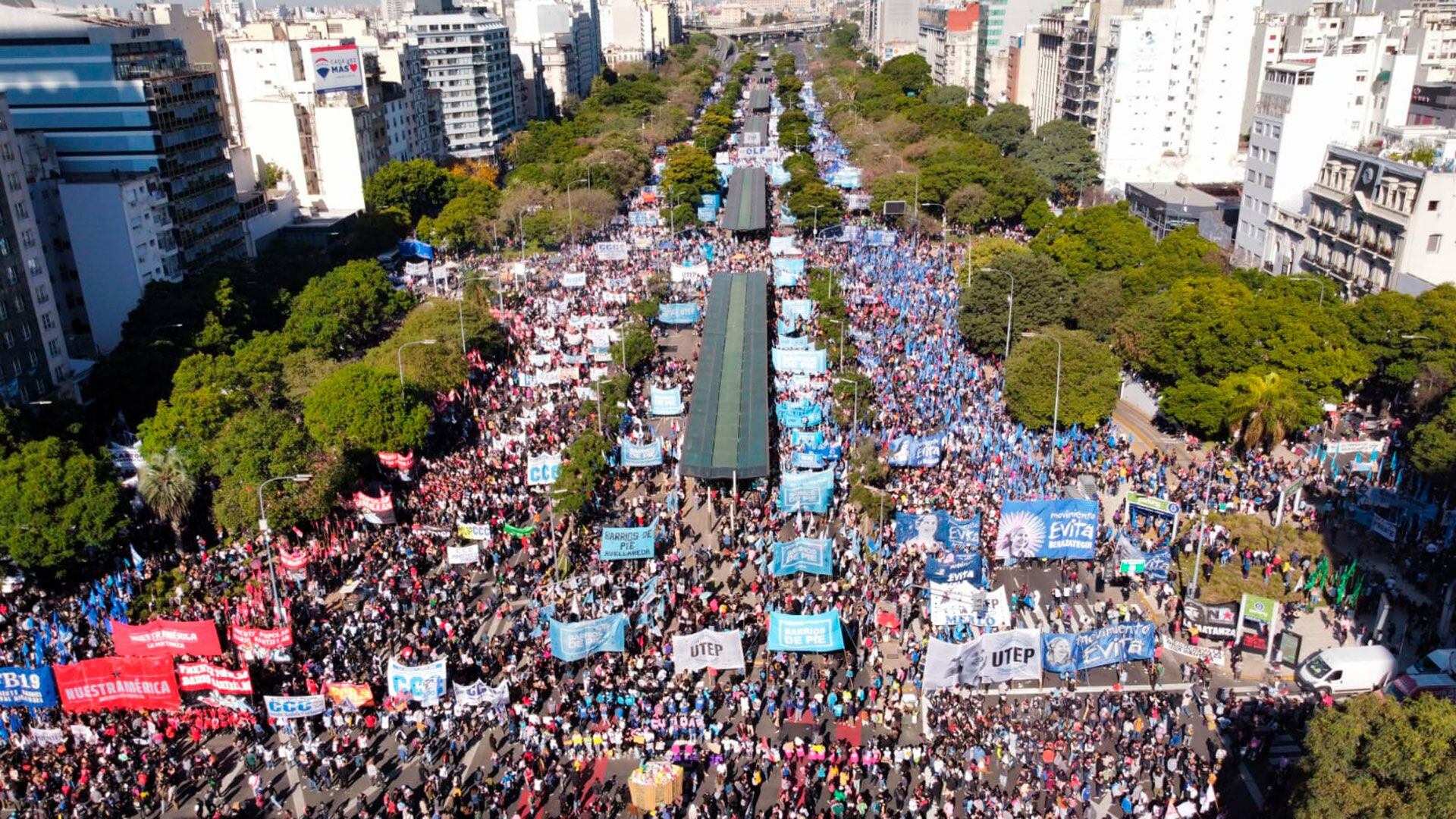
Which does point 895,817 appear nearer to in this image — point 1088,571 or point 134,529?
point 1088,571

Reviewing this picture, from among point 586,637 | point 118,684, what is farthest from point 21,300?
point 586,637

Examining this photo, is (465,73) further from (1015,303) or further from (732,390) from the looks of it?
(1015,303)

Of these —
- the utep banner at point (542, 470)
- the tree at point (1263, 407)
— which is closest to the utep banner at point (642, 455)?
the utep banner at point (542, 470)

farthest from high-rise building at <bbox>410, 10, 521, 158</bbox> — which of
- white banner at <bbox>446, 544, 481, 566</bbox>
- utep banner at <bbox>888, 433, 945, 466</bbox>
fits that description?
white banner at <bbox>446, 544, 481, 566</bbox>

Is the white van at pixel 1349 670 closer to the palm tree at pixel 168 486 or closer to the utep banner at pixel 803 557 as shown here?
the utep banner at pixel 803 557

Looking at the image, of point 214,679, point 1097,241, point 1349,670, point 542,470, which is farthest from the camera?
point 1097,241
